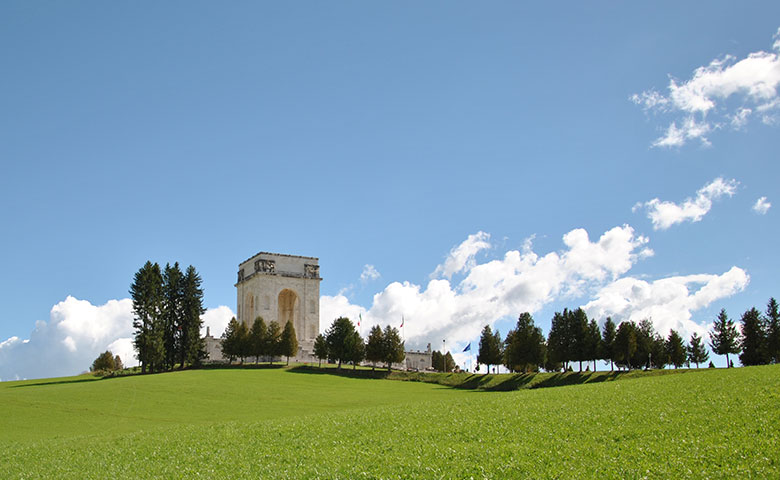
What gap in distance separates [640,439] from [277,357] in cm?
7384

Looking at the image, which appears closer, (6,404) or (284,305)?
(6,404)

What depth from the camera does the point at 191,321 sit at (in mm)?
77438

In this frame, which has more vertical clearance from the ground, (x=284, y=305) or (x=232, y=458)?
(x=284, y=305)

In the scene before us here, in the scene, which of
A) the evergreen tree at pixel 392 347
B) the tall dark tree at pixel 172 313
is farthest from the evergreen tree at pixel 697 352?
the tall dark tree at pixel 172 313

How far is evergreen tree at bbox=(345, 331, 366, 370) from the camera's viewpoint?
260ft

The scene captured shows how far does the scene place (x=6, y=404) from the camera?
4112 centimetres

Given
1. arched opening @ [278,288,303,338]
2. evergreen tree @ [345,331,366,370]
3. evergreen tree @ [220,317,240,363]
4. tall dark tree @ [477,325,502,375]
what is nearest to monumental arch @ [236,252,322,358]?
arched opening @ [278,288,303,338]

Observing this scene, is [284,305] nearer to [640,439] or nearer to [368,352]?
[368,352]

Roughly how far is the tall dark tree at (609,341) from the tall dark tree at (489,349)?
13359 millimetres

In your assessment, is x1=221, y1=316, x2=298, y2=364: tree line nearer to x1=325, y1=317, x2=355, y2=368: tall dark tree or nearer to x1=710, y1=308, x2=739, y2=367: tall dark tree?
x1=325, y1=317, x2=355, y2=368: tall dark tree

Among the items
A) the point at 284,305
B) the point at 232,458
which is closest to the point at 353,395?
the point at 232,458

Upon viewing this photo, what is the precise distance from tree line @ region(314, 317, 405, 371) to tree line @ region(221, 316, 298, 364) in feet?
14.1

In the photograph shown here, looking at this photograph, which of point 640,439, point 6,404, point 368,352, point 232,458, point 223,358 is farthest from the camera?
point 223,358

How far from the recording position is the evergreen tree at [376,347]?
7881 cm
